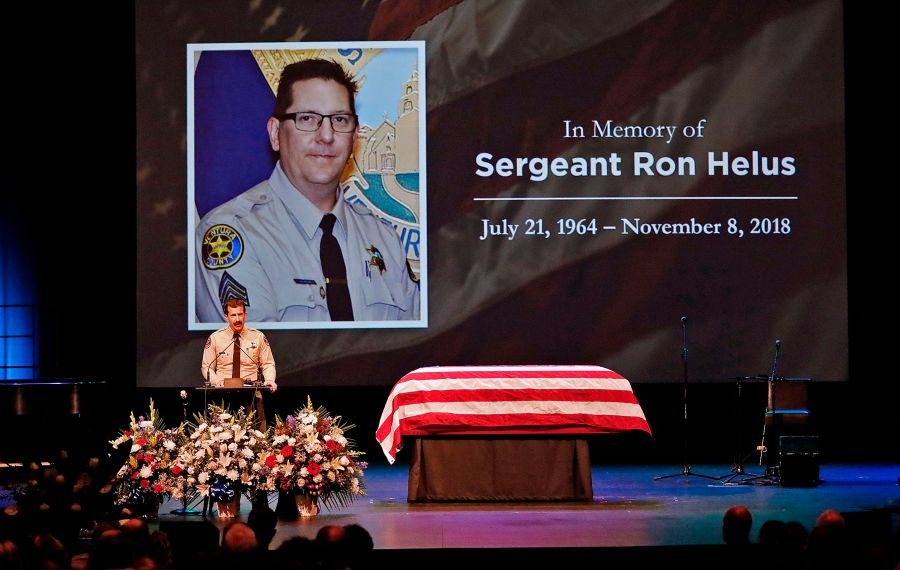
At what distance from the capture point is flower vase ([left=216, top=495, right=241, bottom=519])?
738 cm

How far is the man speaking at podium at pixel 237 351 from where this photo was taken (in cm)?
831

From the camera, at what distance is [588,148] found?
10.3 metres

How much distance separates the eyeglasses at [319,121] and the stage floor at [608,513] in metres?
2.94

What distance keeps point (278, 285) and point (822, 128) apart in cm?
472

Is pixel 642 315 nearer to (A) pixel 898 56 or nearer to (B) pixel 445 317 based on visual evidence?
(B) pixel 445 317

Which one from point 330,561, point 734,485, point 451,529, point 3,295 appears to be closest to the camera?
point 330,561

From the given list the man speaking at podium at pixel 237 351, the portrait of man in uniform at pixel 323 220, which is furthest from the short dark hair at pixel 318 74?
the man speaking at podium at pixel 237 351

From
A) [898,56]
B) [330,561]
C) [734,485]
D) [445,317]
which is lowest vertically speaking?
[734,485]

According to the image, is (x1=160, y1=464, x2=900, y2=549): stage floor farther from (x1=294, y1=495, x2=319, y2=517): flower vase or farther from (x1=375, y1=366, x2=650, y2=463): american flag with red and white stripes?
(x1=375, y1=366, x2=650, y2=463): american flag with red and white stripes

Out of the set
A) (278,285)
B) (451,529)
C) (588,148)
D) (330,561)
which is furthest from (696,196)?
(330,561)

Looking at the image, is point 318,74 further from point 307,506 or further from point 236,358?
point 307,506

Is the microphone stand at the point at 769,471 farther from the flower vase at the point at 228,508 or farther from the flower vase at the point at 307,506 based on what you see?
the flower vase at the point at 228,508

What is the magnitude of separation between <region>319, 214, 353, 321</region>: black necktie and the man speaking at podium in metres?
1.90

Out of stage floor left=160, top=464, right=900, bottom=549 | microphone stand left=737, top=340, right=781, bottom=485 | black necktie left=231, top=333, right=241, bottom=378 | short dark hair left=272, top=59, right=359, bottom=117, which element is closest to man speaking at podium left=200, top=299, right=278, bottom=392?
black necktie left=231, top=333, right=241, bottom=378
